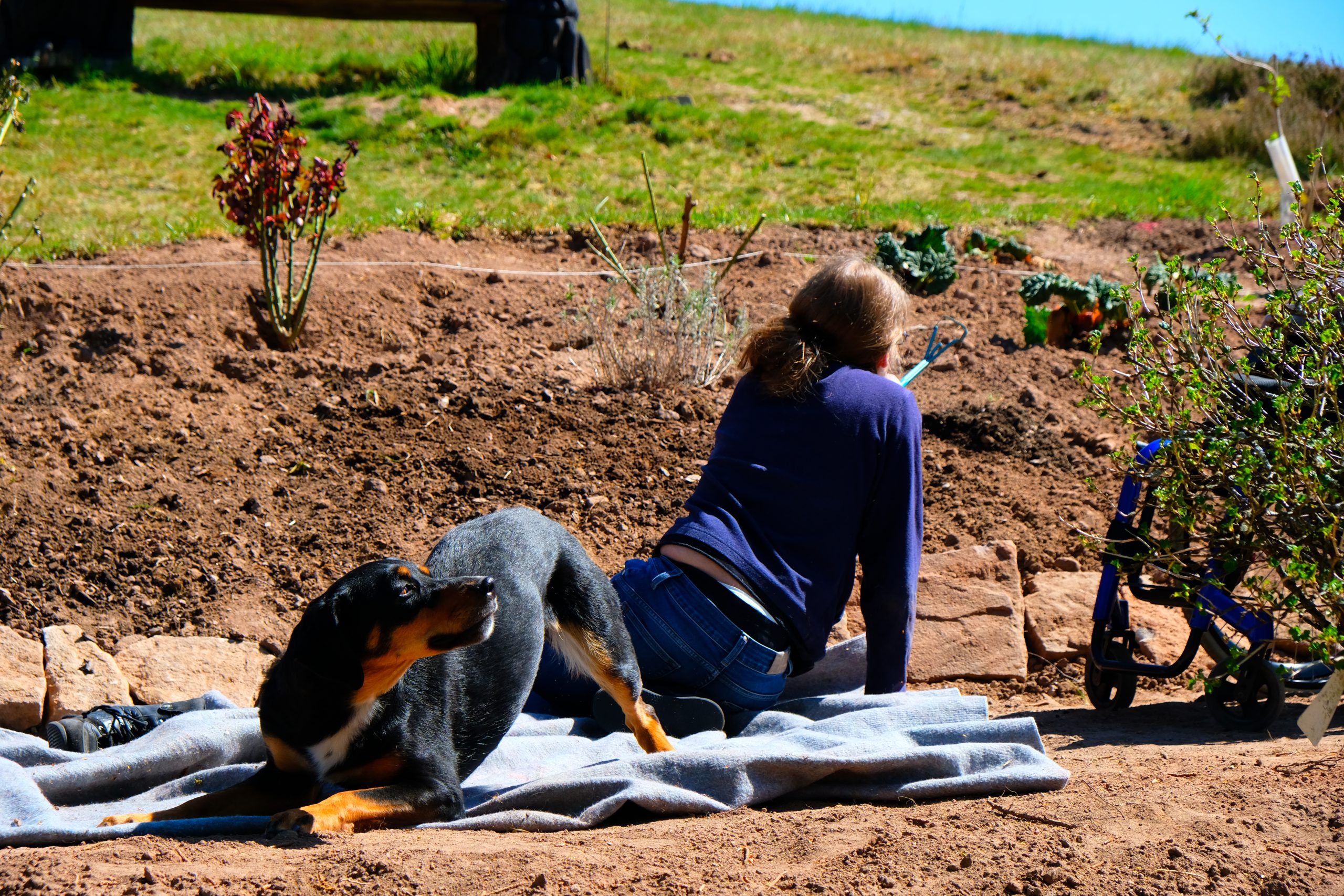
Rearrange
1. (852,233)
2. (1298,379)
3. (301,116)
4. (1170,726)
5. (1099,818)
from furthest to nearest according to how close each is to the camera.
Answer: (301,116) → (852,233) → (1170,726) → (1298,379) → (1099,818)

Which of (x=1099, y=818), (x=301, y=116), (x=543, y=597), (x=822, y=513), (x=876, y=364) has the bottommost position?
(x=1099, y=818)

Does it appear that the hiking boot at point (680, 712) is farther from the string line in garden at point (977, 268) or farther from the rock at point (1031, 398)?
the string line in garden at point (977, 268)

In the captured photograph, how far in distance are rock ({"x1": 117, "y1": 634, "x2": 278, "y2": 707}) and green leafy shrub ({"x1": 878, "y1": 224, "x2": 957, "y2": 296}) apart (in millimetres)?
5000

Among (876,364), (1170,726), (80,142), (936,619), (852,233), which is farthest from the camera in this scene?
(80,142)

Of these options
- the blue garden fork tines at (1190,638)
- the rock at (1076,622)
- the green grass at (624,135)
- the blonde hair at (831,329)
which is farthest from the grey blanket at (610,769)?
the green grass at (624,135)

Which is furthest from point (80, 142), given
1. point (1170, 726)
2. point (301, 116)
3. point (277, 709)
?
point (1170, 726)

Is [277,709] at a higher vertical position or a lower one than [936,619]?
higher

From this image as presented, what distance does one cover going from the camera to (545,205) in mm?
9742

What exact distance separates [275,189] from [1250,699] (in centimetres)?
518

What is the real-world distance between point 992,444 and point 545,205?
15.8 feet

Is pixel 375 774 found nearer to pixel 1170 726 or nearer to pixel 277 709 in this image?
pixel 277 709

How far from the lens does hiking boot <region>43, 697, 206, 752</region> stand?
3818mm

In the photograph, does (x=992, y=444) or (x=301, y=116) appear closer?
(x=992, y=444)

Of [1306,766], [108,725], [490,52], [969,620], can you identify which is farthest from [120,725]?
[490,52]
